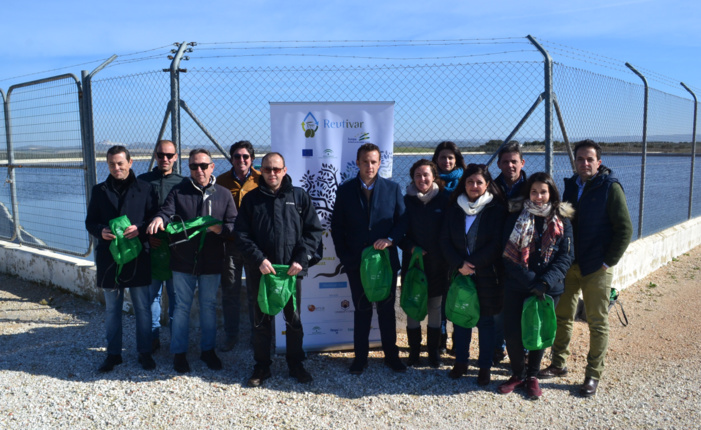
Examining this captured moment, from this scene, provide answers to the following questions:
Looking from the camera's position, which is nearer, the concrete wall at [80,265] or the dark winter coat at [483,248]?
the dark winter coat at [483,248]

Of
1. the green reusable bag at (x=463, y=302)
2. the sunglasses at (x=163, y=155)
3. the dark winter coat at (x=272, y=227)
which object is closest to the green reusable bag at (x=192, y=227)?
the dark winter coat at (x=272, y=227)

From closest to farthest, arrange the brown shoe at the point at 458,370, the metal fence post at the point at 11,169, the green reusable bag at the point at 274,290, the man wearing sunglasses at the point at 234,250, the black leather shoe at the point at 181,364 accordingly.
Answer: the green reusable bag at the point at 274,290
the brown shoe at the point at 458,370
the black leather shoe at the point at 181,364
the man wearing sunglasses at the point at 234,250
the metal fence post at the point at 11,169

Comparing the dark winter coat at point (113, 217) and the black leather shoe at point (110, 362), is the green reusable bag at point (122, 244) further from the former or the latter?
the black leather shoe at point (110, 362)

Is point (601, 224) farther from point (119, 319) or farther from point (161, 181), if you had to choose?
point (119, 319)

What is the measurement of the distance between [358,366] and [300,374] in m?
0.51

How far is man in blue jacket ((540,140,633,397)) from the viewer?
157 inches

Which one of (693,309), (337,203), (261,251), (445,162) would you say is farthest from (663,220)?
(261,251)

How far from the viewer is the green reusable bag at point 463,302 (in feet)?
13.5

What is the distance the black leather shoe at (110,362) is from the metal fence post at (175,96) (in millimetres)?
1910

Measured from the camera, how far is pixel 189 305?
4438 millimetres

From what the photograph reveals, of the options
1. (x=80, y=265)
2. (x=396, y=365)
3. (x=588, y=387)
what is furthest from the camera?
(x=80, y=265)

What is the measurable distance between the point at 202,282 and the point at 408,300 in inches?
67.1

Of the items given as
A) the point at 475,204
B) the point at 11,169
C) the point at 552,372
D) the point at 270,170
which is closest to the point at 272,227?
the point at 270,170

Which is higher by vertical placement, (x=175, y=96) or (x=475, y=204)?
(x=175, y=96)
